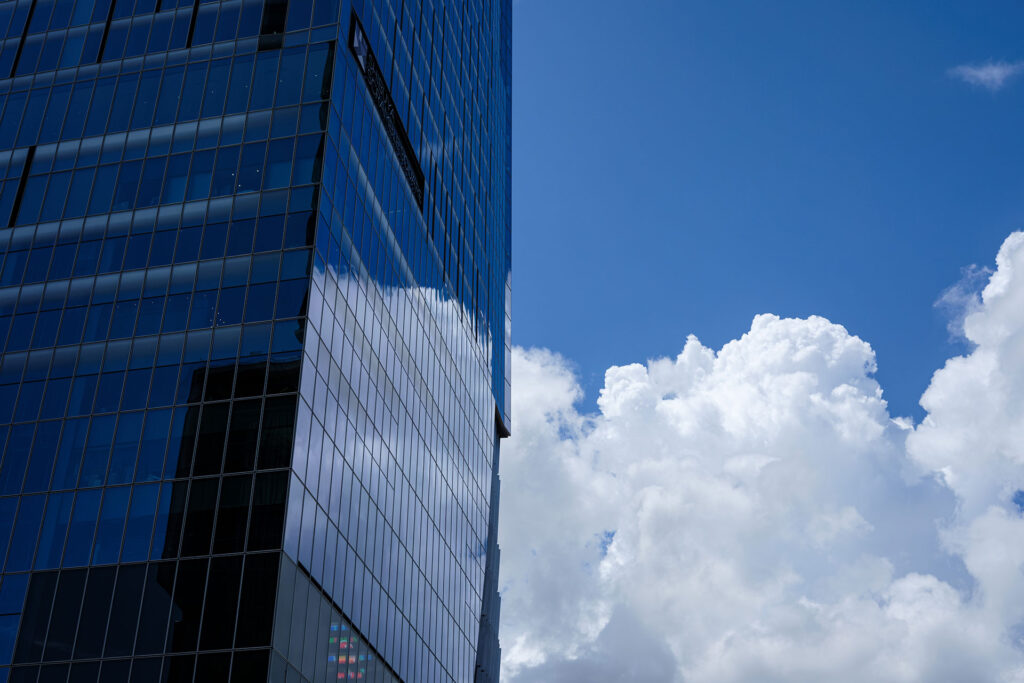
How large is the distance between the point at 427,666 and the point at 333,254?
26.5 m

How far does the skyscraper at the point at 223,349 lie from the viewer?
45.7 metres

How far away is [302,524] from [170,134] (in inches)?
930

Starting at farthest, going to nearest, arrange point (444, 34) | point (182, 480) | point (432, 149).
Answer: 1. point (444, 34)
2. point (432, 149)
3. point (182, 480)

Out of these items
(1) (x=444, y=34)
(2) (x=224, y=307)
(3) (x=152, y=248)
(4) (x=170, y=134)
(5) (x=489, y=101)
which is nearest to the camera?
(2) (x=224, y=307)

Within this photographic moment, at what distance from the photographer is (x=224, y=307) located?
52.1 m

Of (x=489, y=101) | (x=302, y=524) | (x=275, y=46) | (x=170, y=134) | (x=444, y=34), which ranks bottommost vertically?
(x=302, y=524)

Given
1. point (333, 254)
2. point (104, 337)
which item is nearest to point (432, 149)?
point (333, 254)

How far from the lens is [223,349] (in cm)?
5062

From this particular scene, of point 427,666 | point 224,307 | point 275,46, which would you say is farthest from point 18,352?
point 427,666

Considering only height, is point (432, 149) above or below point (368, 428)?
above

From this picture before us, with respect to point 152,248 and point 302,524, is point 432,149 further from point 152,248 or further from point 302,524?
point 302,524

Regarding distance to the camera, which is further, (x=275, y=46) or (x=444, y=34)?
(x=444, y=34)

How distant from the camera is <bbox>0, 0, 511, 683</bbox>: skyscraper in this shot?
45.7 meters

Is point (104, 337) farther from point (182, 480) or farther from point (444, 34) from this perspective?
point (444, 34)
